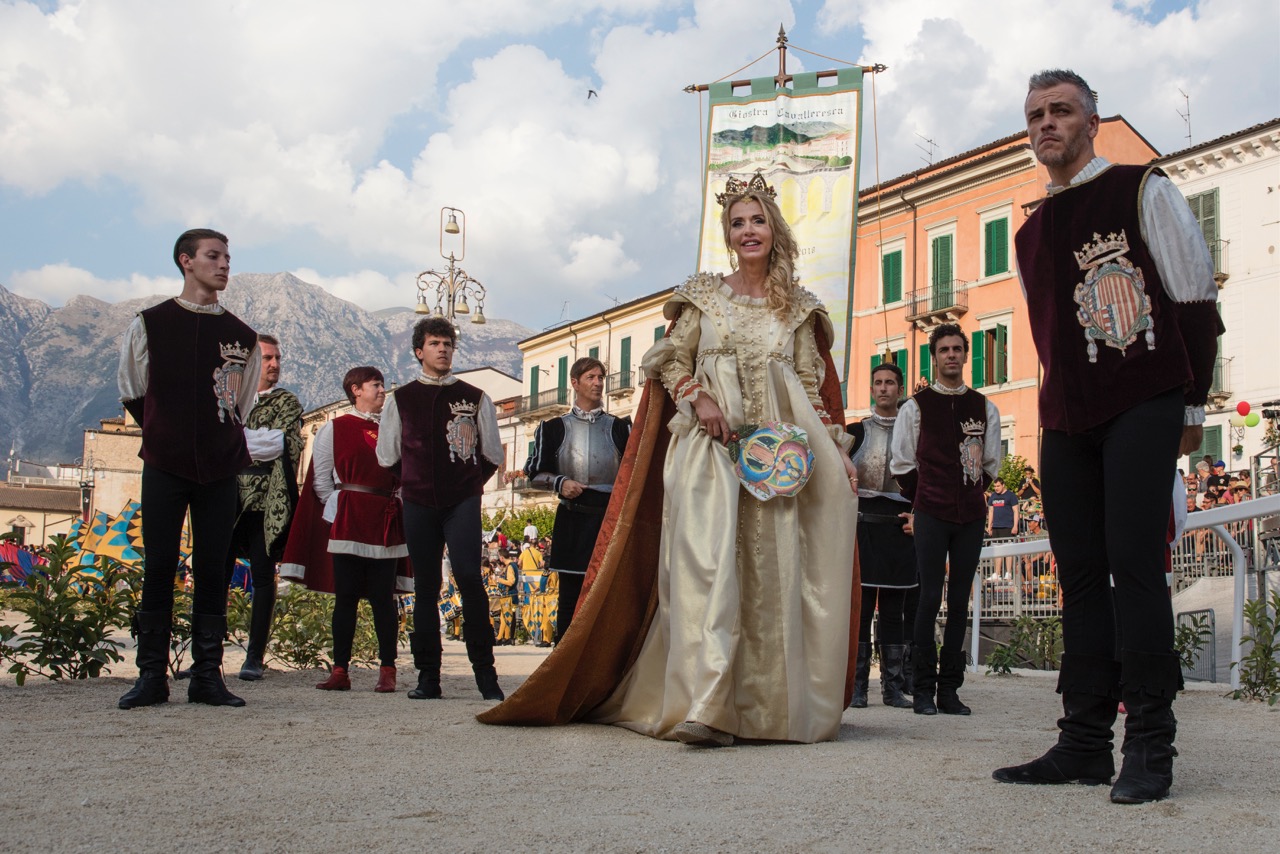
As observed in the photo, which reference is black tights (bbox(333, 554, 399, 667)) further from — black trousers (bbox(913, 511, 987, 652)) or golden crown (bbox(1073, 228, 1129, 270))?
golden crown (bbox(1073, 228, 1129, 270))

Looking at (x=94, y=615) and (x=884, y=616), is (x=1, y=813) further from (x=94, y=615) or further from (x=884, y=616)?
(x=884, y=616)

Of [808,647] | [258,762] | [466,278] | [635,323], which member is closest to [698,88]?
[466,278]

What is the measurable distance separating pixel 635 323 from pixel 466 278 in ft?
113

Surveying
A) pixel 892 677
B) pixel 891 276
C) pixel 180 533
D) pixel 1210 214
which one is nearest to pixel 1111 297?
pixel 892 677

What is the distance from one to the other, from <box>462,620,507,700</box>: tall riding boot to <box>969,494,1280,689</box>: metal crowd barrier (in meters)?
3.56

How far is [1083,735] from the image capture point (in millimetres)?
Result: 3654

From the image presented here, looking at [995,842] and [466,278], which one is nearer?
[995,842]

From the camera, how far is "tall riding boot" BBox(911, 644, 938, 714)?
6668 millimetres

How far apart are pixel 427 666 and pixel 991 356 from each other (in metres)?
32.3

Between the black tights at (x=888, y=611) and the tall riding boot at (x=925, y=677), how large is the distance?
21.6 inches

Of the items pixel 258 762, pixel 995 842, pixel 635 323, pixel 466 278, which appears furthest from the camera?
pixel 635 323

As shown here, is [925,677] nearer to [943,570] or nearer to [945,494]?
[943,570]

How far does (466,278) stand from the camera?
20.5 meters

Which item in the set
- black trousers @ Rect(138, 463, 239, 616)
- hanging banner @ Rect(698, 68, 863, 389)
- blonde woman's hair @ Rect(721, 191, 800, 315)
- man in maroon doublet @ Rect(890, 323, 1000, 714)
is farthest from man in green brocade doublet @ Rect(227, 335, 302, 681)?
hanging banner @ Rect(698, 68, 863, 389)
